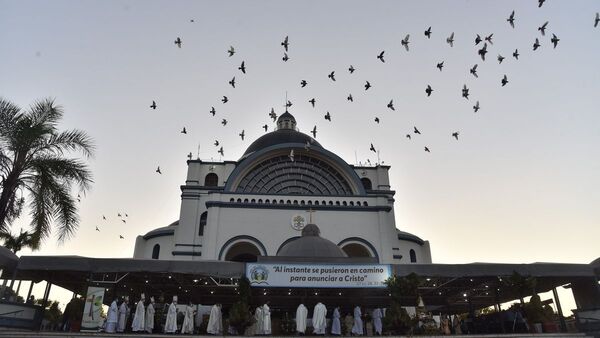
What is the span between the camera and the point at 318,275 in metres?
16.2

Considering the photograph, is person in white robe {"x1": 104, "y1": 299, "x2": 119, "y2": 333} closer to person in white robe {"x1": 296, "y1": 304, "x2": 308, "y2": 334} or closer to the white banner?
the white banner

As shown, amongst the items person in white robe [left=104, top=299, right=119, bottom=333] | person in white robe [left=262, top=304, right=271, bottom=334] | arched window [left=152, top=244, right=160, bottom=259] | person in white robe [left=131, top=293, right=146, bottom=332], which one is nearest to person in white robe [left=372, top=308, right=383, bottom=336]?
person in white robe [left=262, top=304, right=271, bottom=334]

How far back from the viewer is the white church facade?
28016mm

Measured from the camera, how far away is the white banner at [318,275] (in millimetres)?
16031

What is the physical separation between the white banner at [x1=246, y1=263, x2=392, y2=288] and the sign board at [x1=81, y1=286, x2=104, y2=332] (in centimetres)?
575

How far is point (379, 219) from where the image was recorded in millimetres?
28984

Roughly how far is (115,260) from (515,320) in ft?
56.9

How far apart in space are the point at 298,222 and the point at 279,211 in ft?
5.61

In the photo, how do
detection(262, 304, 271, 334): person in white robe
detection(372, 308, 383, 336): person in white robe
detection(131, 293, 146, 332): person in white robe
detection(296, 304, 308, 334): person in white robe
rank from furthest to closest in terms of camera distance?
detection(372, 308, 383, 336): person in white robe → detection(296, 304, 308, 334): person in white robe → detection(262, 304, 271, 334): person in white robe → detection(131, 293, 146, 332): person in white robe

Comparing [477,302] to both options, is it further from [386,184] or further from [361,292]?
[386,184]

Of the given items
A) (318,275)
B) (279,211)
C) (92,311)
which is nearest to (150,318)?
(92,311)

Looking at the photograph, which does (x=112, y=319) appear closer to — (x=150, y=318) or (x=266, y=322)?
(x=150, y=318)

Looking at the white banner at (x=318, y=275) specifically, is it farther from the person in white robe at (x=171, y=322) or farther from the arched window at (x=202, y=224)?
the arched window at (x=202, y=224)

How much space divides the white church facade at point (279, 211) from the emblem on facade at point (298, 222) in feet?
0.25
